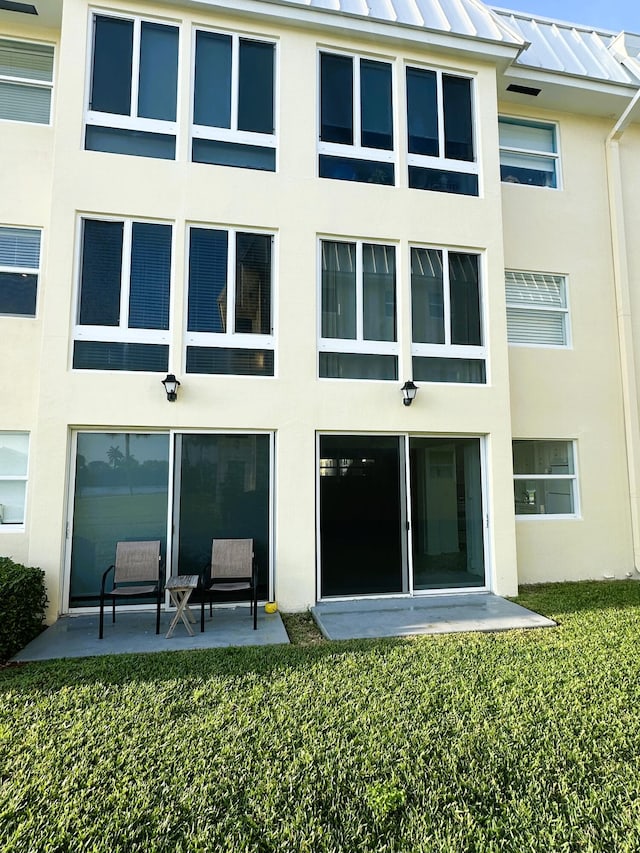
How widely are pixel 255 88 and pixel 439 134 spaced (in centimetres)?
307

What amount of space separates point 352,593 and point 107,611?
11.3 feet

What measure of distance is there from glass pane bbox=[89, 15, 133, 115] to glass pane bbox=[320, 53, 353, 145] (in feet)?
9.55

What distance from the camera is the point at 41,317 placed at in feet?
23.1

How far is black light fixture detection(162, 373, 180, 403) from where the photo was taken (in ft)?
21.6

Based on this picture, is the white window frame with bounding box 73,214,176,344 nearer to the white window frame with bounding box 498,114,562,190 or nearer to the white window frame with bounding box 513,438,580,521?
the white window frame with bounding box 513,438,580,521

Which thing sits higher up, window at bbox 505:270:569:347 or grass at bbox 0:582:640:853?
window at bbox 505:270:569:347

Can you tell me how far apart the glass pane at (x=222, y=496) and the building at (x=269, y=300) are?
0.11ft

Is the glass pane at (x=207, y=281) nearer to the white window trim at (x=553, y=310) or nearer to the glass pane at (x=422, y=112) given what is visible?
the glass pane at (x=422, y=112)

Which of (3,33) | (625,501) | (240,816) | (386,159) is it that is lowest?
(240,816)

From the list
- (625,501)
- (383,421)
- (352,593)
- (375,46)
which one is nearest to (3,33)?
(375,46)

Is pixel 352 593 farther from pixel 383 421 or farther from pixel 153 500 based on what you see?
pixel 153 500

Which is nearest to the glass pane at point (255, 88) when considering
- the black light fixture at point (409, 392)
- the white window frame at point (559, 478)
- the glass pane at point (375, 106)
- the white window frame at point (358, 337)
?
the glass pane at point (375, 106)

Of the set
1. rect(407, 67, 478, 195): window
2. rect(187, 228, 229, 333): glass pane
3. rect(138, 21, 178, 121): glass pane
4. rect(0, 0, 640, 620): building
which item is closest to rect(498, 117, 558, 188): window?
rect(0, 0, 640, 620): building

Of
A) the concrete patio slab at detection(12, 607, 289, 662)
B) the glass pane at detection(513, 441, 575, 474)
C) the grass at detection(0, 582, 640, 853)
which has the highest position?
the glass pane at detection(513, 441, 575, 474)
